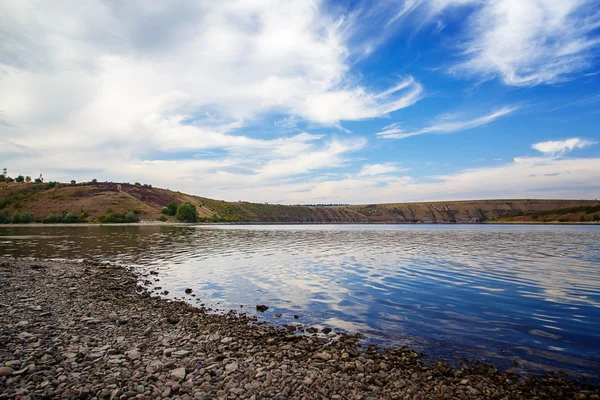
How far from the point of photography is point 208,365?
986cm

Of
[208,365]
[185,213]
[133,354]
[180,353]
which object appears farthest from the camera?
[185,213]

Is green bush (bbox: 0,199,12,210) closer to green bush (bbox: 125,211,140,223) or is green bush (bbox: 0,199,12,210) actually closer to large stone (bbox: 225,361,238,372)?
green bush (bbox: 125,211,140,223)

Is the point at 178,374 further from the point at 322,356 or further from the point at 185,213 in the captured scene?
the point at 185,213

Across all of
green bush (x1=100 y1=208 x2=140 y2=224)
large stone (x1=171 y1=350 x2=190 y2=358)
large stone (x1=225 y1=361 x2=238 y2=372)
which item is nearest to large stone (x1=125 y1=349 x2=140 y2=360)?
large stone (x1=171 y1=350 x2=190 y2=358)

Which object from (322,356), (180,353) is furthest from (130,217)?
(322,356)

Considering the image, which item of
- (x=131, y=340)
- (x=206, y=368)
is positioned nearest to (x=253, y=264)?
(x=131, y=340)

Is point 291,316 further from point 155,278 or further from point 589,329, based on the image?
point 155,278

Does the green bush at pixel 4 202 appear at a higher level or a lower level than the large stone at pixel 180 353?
higher

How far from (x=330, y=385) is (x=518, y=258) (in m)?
39.9

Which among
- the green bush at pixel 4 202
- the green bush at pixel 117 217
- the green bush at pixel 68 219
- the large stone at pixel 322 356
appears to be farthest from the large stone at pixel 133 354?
the green bush at pixel 4 202

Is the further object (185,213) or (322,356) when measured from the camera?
(185,213)

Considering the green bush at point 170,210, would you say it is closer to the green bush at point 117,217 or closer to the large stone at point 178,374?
the green bush at point 117,217

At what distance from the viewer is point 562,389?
8.95m

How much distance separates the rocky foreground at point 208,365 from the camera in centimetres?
831
